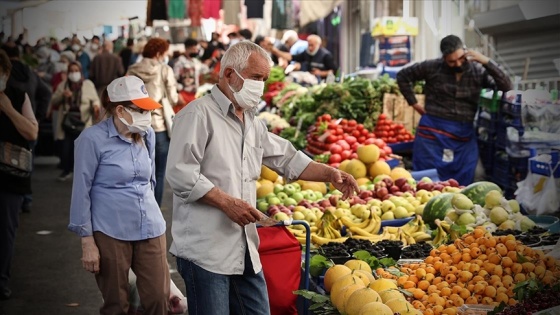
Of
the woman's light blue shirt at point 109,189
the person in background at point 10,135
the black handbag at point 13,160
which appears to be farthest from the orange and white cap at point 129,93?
the black handbag at point 13,160

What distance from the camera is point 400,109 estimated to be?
12.9 metres

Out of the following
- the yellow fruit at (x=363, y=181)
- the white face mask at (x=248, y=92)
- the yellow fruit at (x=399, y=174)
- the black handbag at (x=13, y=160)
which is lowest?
the yellow fruit at (x=363, y=181)

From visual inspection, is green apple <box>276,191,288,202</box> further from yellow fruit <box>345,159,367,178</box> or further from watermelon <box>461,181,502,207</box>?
watermelon <box>461,181,502,207</box>

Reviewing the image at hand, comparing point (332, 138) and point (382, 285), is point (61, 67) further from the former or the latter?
point (382, 285)

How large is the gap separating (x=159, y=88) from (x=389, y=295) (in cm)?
638

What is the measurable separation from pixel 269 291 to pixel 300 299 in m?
0.58

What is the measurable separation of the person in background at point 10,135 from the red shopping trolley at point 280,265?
3.13 m

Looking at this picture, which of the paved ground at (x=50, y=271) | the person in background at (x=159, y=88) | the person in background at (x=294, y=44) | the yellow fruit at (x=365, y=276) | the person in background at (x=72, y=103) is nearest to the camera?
the yellow fruit at (x=365, y=276)

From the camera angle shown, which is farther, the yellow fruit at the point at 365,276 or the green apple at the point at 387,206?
the green apple at the point at 387,206

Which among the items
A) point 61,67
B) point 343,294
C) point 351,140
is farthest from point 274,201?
point 61,67

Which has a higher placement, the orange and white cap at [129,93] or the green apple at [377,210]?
the orange and white cap at [129,93]

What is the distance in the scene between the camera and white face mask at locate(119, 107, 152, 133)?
5695 mm

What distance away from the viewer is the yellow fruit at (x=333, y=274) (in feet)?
18.3

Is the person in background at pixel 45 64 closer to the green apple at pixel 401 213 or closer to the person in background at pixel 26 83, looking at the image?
the person in background at pixel 26 83
